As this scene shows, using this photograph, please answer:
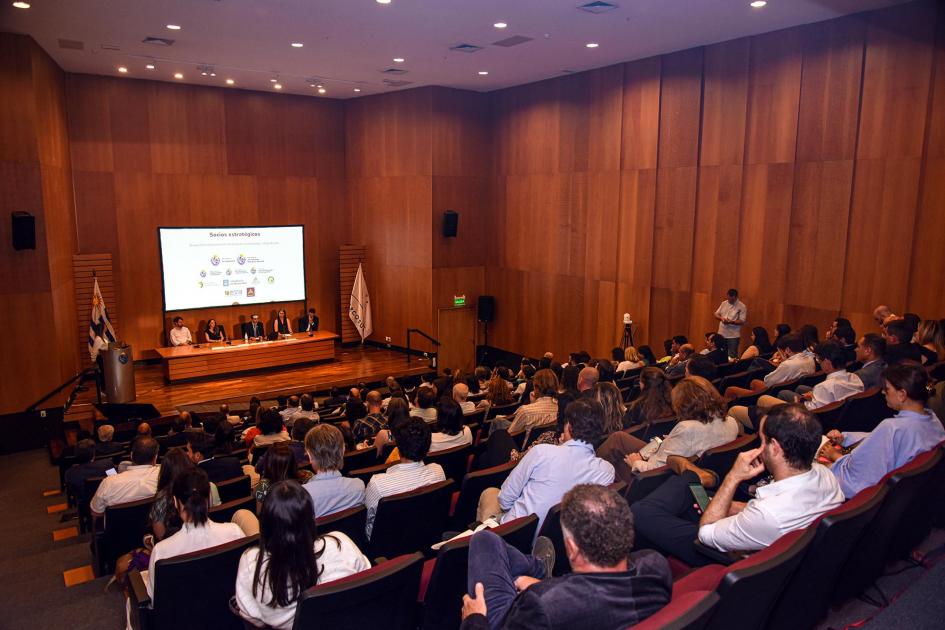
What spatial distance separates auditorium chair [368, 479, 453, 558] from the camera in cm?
334

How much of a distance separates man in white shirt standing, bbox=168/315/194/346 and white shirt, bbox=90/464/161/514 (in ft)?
26.1

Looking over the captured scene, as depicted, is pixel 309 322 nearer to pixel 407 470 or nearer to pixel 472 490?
pixel 407 470

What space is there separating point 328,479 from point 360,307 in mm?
10393

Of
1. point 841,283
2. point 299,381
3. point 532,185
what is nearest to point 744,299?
point 841,283

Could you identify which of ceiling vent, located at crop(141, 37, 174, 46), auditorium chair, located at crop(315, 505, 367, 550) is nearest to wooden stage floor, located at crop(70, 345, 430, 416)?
ceiling vent, located at crop(141, 37, 174, 46)

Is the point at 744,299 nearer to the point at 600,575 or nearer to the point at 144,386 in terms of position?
the point at 600,575

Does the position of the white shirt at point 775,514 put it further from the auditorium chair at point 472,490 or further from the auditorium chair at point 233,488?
the auditorium chair at point 233,488

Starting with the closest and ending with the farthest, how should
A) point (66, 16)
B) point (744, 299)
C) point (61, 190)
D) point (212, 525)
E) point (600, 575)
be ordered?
point (600, 575) → point (212, 525) → point (66, 16) → point (744, 299) → point (61, 190)

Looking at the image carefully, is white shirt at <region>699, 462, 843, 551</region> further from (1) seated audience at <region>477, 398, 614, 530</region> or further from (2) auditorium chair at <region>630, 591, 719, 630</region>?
(2) auditorium chair at <region>630, 591, 719, 630</region>

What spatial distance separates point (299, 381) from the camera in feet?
37.9

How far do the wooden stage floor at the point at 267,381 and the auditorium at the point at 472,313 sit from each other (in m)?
0.09

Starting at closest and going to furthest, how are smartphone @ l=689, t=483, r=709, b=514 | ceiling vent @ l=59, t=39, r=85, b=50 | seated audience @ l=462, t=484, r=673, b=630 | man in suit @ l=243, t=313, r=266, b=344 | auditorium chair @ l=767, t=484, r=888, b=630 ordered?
seated audience @ l=462, t=484, r=673, b=630 < auditorium chair @ l=767, t=484, r=888, b=630 < smartphone @ l=689, t=483, r=709, b=514 < ceiling vent @ l=59, t=39, r=85, b=50 < man in suit @ l=243, t=313, r=266, b=344

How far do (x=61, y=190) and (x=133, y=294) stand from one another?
7.52 ft

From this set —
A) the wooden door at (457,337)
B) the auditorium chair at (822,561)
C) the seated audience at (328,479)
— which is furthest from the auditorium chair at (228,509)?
the wooden door at (457,337)
